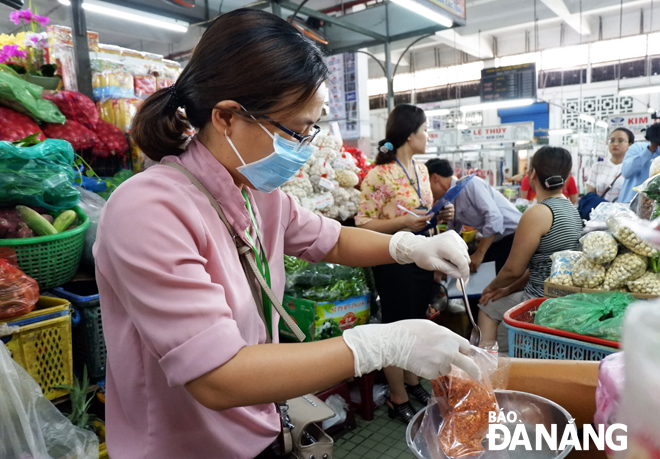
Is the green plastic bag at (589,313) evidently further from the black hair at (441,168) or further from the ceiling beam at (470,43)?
the ceiling beam at (470,43)

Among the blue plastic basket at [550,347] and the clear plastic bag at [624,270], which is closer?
the blue plastic basket at [550,347]

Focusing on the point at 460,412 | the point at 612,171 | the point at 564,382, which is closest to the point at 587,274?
the point at 564,382

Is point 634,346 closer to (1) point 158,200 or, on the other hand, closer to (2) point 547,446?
(2) point 547,446

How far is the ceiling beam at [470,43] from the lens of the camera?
1335cm

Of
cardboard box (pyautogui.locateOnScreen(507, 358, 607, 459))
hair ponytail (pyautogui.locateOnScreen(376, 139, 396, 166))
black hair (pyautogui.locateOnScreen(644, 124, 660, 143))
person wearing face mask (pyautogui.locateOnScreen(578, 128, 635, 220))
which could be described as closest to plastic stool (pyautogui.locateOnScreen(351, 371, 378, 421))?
hair ponytail (pyautogui.locateOnScreen(376, 139, 396, 166))

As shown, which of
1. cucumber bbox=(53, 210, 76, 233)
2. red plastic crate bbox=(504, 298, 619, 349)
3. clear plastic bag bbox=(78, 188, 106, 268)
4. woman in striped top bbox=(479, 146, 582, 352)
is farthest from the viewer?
woman in striped top bbox=(479, 146, 582, 352)

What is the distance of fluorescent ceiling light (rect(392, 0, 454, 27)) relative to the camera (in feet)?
13.1

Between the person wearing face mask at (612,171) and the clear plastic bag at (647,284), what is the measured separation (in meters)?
4.07

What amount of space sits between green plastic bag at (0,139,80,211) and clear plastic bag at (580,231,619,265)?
226 cm

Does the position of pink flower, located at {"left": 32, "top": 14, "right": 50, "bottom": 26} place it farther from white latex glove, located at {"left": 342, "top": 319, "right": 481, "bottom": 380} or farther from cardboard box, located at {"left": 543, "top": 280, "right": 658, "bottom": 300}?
cardboard box, located at {"left": 543, "top": 280, "right": 658, "bottom": 300}

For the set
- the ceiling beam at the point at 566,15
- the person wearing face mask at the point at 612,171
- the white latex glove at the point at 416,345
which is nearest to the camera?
the white latex glove at the point at 416,345

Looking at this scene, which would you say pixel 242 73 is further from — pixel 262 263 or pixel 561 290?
pixel 561 290

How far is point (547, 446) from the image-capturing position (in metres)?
1.08

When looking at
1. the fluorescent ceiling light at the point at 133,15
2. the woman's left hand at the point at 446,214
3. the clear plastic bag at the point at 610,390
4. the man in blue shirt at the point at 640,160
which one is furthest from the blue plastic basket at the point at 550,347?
the fluorescent ceiling light at the point at 133,15
